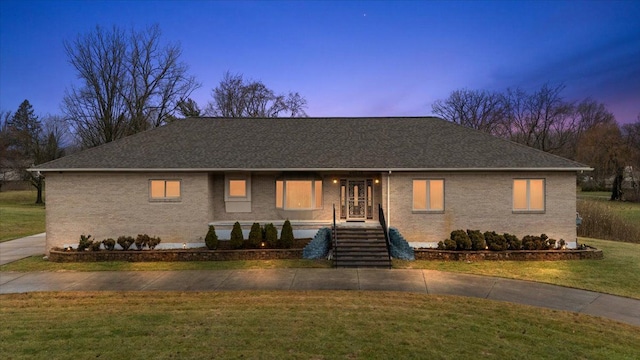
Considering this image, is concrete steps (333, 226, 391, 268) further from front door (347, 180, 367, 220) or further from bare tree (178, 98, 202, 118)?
bare tree (178, 98, 202, 118)

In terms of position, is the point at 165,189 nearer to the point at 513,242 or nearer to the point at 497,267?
the point at 497,267

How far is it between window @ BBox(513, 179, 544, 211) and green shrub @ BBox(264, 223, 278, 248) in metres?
10.1

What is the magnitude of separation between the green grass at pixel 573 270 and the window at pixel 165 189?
9.44 meters

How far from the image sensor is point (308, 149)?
52.6 feet

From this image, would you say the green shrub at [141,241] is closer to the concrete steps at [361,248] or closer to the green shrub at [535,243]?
the concrete steps at [361,248]

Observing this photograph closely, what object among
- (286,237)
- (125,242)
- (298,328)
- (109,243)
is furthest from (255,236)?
(298,328)

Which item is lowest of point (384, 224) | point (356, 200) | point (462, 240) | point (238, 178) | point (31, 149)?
point (462, 240)

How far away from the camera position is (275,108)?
47719 millimetres

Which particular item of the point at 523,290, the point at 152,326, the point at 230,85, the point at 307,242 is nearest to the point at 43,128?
the point at 230,85

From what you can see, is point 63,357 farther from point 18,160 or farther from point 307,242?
point 18,160

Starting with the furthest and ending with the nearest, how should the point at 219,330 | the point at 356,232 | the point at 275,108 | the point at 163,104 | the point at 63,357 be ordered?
the point at 275,108 → the point at 163,104 → the point at 356,232 → the point at 219,330 → the point at 63,357

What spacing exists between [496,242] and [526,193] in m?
2.75

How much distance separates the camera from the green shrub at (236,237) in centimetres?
1394

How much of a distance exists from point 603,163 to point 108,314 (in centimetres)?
5456
